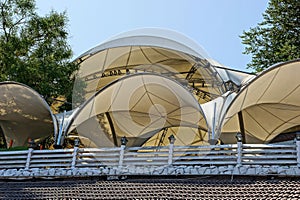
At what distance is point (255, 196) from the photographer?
7492mm

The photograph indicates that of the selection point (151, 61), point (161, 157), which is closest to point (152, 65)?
point (151, 61)

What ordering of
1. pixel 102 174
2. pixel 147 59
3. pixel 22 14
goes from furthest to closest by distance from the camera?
pixel 147 59, pixel 22 14, pixel 102 174

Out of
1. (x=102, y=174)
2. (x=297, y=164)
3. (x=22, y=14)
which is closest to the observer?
(x=297, y=164)

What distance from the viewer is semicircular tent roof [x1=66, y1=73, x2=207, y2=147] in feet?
39.5

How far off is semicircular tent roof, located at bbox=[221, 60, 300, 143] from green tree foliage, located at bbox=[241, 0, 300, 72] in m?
5.92

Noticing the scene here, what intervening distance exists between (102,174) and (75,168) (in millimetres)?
788

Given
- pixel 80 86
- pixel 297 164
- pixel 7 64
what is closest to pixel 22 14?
pixel 7 64

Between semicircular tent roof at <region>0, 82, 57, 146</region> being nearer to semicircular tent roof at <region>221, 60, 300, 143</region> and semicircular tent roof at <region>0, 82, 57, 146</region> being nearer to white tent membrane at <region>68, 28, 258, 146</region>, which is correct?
white tent membrane at <region>68, 28, 258, 146</region>

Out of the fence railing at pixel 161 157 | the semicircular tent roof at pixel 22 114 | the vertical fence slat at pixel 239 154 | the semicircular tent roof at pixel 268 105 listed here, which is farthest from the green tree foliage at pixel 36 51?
the vertical fence slat at pixel 239 154

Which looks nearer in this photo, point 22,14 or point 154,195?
point 154,195

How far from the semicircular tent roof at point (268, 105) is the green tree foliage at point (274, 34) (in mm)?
5917

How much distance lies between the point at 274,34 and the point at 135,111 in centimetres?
934

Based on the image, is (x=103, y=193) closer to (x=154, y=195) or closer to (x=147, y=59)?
(x=154, y=195)

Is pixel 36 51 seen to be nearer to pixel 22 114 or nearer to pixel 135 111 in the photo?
pixel 22 114
